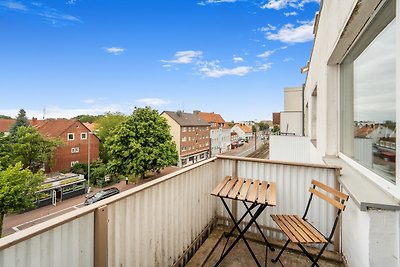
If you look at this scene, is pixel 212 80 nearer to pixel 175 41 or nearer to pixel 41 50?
pixel 175 41

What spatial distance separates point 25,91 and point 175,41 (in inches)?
1221

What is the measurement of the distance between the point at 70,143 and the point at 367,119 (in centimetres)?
2914

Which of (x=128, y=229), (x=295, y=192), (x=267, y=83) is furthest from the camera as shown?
(x=267, y=83)

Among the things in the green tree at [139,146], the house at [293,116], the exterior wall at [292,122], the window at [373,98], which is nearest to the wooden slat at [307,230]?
the window at [373,98]

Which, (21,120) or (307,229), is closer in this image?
(307,229)

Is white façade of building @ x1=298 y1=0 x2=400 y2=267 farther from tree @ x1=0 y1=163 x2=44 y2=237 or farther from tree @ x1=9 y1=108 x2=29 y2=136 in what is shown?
tree @ x1=9 y1=108 x2=29 y2=136

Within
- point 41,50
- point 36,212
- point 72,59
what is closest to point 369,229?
point 36,212

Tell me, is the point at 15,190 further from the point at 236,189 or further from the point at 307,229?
the point at 307,229

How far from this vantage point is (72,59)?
1164 inches

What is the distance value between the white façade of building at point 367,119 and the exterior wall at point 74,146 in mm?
27104

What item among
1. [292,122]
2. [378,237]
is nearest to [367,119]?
[378,237]

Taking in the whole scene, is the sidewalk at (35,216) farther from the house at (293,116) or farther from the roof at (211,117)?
the roof at (211,117)

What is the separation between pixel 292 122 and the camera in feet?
46.4

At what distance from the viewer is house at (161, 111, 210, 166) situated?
3269 cm
